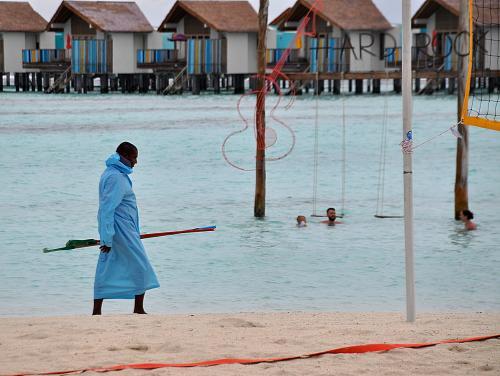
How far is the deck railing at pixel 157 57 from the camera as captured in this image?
55.3 meters

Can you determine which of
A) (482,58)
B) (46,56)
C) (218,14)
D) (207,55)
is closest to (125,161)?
(482,58)

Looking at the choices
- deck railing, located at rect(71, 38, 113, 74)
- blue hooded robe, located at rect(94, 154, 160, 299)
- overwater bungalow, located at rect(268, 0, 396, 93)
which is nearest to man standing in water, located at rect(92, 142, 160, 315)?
blue hooded robe, located at rect(94, 154, 160, 299)

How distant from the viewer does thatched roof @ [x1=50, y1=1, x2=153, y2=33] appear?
5628 cm

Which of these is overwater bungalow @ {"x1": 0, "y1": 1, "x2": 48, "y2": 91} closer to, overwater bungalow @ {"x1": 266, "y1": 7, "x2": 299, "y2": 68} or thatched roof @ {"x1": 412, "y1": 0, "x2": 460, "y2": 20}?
overwater bungalow @ {"x1": 266, "y1": 7, "x2": 299, "y2": 68}

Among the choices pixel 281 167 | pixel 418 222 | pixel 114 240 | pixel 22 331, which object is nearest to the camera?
pixel 22 331

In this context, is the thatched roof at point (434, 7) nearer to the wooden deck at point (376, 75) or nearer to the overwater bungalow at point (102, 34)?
the wooden deck at point (376, 75)

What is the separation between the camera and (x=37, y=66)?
60188mm

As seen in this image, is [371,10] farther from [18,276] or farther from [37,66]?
[18,276]

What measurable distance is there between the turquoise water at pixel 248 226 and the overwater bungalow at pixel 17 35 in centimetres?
2561

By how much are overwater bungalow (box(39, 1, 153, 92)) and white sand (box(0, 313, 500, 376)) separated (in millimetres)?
49319

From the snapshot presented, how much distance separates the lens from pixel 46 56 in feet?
199

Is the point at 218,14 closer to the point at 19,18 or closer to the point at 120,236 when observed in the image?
Result: the point at 19,18

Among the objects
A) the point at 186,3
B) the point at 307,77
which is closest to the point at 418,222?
the point at 307,77

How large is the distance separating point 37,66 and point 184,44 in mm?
8809
